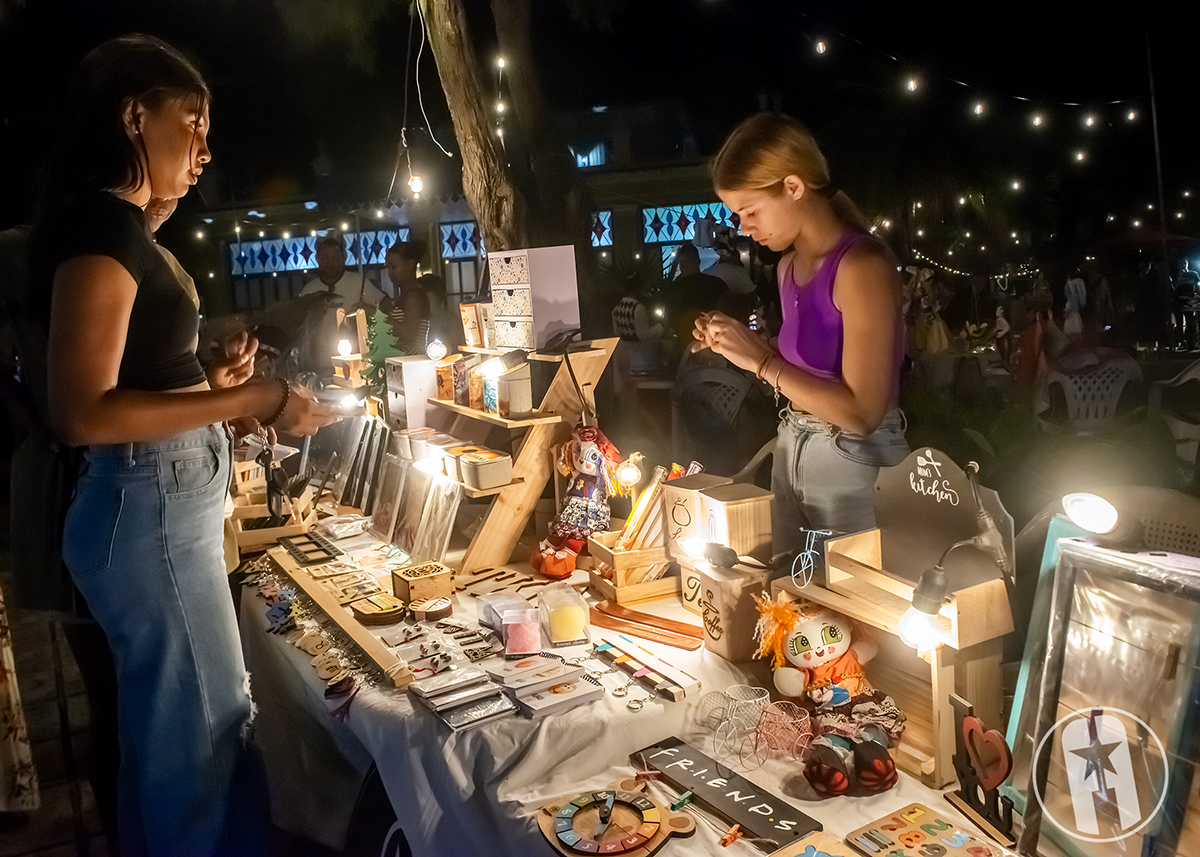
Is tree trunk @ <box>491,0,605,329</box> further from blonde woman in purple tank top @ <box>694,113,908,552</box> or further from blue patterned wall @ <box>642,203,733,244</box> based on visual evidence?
blue patterned wall @ <box>642,203,733,244</box>

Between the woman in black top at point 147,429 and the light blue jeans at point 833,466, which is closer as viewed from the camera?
the woman in black top at point 147,429

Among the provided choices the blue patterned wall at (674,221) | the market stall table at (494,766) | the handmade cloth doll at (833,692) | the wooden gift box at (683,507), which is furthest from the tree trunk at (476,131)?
the blue patterned wall at (674,221)

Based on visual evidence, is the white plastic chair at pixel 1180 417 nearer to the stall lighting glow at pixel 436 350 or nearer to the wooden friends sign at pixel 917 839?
the wooden friends sign at pixel 917 839

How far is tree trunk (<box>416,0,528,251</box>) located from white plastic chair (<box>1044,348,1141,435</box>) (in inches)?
128

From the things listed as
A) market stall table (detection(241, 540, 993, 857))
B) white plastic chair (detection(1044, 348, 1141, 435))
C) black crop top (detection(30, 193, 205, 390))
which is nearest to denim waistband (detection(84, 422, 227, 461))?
black crop top (detection(30, 193, 205, 390))

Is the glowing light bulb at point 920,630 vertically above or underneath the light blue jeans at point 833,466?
underneath

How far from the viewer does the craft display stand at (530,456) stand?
299 cm

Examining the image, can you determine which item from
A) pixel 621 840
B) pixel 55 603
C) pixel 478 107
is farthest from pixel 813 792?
pixel 478 107

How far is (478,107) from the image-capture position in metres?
4.47

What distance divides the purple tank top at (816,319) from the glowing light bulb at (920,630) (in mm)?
616

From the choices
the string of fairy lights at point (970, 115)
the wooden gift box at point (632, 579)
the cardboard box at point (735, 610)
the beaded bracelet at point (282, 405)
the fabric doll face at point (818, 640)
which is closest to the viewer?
the beaded bracelet at point (282, 405)

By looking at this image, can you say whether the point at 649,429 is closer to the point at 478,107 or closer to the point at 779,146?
Answer: the point at 478,107

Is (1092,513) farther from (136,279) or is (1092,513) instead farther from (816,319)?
(136,279)

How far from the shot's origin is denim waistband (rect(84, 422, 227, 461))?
5.40 feet
